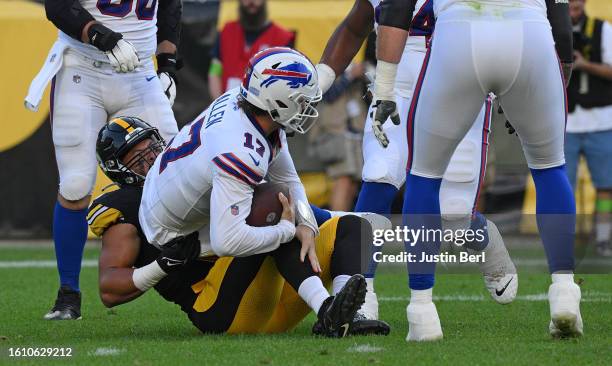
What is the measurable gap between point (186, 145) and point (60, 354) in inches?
35.2

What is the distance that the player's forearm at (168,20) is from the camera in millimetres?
6391

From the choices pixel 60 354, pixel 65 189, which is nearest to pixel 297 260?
pixel 60 354

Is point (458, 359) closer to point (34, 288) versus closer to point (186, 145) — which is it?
point (186, 145)

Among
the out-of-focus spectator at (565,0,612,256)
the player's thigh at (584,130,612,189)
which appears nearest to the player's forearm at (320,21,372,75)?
the out-of-focus spectator at (565,0,612,256)

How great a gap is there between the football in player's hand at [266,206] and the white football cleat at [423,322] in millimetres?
623

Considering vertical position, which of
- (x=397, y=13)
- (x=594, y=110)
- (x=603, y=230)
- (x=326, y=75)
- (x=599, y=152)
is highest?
(x=397, y=13)

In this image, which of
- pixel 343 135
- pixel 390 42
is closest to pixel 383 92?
pixel 390 42

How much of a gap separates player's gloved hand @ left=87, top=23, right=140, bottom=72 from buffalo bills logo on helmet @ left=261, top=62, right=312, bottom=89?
1.32 metres

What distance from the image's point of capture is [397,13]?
4445 millimetres

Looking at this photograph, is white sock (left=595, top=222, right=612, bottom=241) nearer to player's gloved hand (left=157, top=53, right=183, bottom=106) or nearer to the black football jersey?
player's gloved hand (left=157, top=53, right=183, bottom=106)

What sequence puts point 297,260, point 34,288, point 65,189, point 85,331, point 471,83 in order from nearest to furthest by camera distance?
point 471,83 → point 297,260 → point 85,331 → point 65,189 → point 34,288

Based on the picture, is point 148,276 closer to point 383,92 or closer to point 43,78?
point 383,92

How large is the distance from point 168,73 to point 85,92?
0.63 metres

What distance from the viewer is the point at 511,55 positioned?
4262 mm
